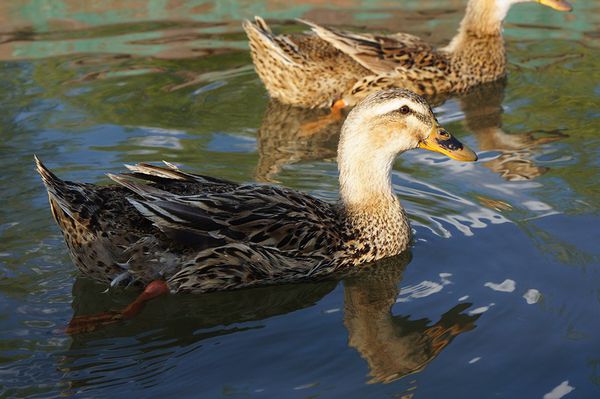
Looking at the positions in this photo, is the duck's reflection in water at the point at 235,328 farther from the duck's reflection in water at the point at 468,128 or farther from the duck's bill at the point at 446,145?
the duck's reflection in water at the point at 468,128

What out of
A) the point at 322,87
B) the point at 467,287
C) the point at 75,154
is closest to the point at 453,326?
the point at 467,287

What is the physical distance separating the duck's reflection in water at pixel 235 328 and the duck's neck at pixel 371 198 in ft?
0.63

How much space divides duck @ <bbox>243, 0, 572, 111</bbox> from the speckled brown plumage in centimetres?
367

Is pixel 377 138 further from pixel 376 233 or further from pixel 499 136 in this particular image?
pixel 499 136

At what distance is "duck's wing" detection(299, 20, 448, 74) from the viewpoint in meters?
11.8

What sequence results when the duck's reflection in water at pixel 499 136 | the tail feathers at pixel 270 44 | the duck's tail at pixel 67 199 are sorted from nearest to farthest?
the duck's tail at pixel 67 199
the duck's reflection in water at pixel 499 136
the tail feathers at pixel 270 44

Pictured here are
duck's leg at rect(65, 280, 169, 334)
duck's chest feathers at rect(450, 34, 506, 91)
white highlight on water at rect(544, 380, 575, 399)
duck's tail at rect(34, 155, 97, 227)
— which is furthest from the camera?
duck's chest feathers at rect(450, 34, 506, 91)

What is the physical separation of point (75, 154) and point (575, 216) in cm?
451

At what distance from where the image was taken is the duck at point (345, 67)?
11758 millimetres

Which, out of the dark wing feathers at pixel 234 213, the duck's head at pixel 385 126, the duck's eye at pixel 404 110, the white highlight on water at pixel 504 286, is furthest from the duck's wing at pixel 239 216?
the white highlight on water at pixel 504 286

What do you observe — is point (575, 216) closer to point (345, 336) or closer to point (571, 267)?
point (571, 267)

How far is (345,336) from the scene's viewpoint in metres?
6.84

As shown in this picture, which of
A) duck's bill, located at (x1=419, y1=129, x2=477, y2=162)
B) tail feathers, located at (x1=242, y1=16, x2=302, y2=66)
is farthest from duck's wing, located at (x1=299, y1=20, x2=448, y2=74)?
duck's bill, located at (x1=419, y1=129, x2=477, y2=162)

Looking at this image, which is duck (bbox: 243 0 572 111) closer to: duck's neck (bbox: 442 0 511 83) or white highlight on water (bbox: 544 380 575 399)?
duck's neck (bbox: 442 0 511 83)
